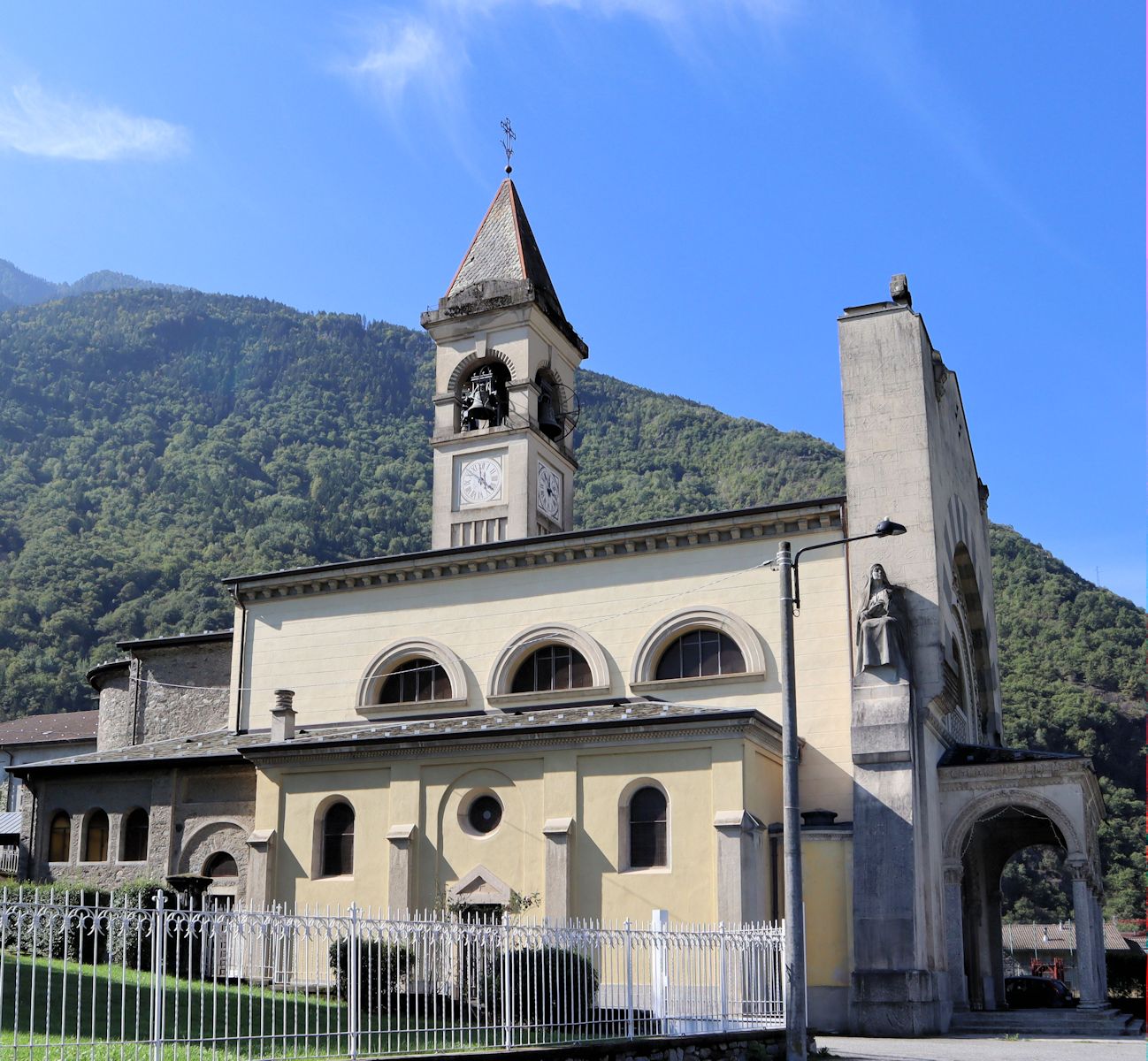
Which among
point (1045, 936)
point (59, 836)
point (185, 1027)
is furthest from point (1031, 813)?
point (1045, 936)

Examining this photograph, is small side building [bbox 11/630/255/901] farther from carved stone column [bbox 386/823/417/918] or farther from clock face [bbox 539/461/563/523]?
clock face [bbox 539/461/563/523]

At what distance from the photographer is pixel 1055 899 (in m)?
69.5

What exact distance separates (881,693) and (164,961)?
16.9m

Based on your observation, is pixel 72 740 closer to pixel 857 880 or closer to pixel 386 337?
pixel 857 880

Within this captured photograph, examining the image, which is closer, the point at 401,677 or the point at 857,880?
the point at 857,880

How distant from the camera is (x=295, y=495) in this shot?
103750mm

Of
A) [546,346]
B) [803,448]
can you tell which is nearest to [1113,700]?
[803,448]

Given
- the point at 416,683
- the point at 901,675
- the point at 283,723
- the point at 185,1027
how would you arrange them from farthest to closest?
the point at 416,683 → the point at 283,723 → the point at 901,675 → the point at 185,1027

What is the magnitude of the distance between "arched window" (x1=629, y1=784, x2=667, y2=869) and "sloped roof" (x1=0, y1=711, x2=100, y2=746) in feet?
133

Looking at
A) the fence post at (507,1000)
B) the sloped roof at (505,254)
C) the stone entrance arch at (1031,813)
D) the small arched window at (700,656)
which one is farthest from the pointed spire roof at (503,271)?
the fence post at (507,1000)

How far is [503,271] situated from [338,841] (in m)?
19.1

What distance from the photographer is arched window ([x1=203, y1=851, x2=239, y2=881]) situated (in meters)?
29.3

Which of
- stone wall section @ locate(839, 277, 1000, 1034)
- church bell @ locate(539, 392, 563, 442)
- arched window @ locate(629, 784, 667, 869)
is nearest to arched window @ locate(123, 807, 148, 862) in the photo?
arched window @ locate(629, 784, 667, 869)

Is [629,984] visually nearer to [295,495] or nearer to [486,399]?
[486,399]
